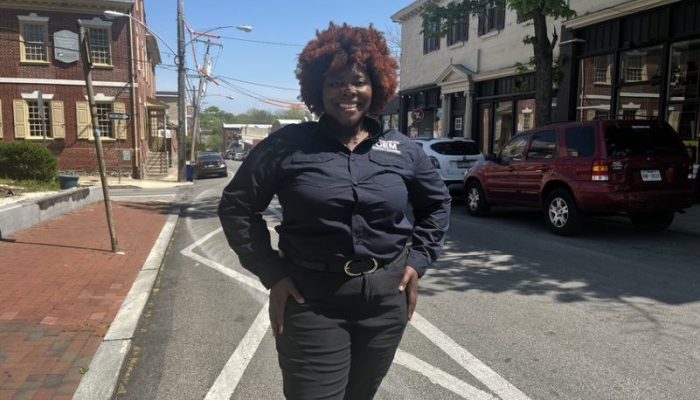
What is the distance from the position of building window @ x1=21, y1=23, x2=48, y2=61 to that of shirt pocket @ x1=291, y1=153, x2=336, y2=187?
28.9 metres

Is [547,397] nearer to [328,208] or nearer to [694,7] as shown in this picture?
[328,208]

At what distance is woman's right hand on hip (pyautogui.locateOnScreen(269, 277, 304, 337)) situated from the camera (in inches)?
83.8

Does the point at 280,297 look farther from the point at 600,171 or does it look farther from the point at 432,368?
the point at 600,171

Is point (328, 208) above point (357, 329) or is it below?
above

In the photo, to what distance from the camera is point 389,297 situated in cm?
221

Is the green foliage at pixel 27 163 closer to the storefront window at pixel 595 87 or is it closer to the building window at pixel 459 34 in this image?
the building window at pixel 459 34

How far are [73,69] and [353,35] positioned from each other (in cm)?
2859

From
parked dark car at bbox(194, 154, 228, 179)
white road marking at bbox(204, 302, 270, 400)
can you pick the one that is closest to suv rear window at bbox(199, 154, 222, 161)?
parked dark car at bbox(194, 154, 228, 179)

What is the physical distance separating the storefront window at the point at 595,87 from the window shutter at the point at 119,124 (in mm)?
21023

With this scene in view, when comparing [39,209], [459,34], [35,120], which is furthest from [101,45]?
[39,209]

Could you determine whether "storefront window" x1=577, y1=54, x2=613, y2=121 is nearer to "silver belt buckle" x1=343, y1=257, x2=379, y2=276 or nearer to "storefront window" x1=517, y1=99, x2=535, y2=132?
"storefront window" x1=517, y1=99, x2=535, y2=132

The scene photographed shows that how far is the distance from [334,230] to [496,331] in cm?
305

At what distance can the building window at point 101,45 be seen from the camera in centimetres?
2716

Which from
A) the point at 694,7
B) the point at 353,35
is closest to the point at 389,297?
the point at 353,35
